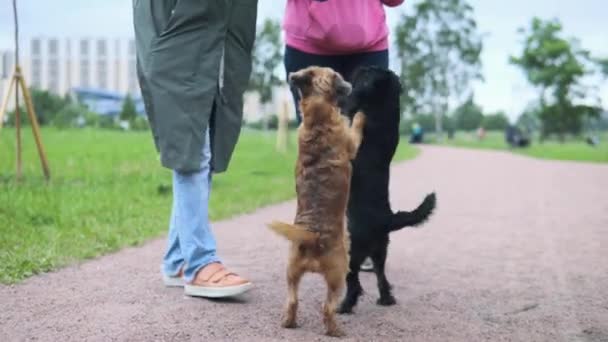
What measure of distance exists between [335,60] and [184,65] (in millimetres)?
1099

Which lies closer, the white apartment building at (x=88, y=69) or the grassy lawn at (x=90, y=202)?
the grassy lawn at (x=90, y=202)

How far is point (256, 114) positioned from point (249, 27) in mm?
56139

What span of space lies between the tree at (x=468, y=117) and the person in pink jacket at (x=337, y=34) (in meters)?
65.3

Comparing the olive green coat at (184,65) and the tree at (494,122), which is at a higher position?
the olive green coat at (184,65)

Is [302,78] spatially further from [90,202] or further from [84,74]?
[84,74]

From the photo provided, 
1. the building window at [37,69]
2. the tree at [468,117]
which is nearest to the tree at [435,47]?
the tree at [468,117]

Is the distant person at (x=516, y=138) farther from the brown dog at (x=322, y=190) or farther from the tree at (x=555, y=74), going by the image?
the brown dog at (x=322, y=190)

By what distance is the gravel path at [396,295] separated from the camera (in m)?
3.60

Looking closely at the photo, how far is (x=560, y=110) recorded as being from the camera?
5038 cm

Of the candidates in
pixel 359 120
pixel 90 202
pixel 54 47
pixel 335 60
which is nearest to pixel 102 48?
pixel 54 47

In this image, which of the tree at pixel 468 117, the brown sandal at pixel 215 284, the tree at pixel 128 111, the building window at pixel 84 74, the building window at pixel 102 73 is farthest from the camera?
the building window at pixel 84 74

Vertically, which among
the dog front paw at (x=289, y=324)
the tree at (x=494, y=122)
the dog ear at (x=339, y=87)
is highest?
the dog ear at (x=339, y=87)

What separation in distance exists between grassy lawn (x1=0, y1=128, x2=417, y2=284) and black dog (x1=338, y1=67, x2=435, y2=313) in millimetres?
2220

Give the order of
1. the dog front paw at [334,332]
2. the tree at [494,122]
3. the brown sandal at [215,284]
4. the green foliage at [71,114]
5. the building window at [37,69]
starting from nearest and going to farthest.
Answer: the dog front paw at [334,332]
the brown sandal at [215,284]
the green foliage at [71,114]
the tree at [494,122]
the building window at [37,69]
